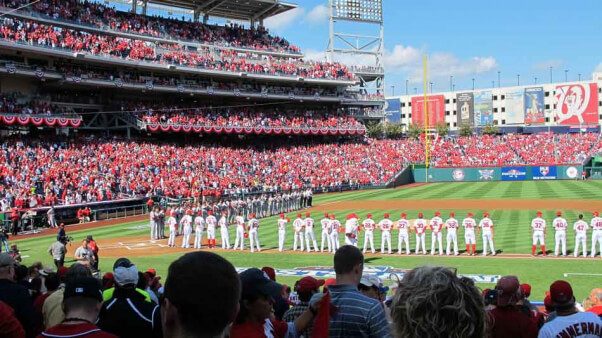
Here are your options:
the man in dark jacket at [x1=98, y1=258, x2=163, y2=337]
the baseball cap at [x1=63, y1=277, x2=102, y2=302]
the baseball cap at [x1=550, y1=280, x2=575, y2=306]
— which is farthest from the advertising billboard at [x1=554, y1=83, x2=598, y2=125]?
the baseball cap at [x1=63, y1=277, x2=102, y2=302]

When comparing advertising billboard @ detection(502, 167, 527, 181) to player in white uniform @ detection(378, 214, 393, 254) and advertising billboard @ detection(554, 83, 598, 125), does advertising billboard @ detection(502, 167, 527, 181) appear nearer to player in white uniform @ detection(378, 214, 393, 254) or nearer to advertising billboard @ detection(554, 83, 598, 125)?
player in white uniform @ detection(378, 214, 393, 254)

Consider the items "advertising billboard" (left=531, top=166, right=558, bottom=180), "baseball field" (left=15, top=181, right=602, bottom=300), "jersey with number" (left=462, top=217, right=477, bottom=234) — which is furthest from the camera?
"advertising billboard" (left=531, top=166, right=558, bottom=180)

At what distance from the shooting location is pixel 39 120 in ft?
138

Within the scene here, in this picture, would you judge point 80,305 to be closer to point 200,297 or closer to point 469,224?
point 200,297

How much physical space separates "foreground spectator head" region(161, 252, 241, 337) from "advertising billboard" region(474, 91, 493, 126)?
110 metres

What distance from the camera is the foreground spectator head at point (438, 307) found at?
269 centimetres

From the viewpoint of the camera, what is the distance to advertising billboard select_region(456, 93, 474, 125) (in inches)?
4321

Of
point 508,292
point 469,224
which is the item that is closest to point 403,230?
point 469,224

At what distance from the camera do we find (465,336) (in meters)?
2.69

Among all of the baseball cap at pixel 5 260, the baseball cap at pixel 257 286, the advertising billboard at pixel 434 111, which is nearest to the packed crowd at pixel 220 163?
the baseball cap at pixel 5 260

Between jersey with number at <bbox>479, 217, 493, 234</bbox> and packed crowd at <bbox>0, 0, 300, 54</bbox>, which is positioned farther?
packed crowd at <bbox>0, 0, 300, 54</bbox>

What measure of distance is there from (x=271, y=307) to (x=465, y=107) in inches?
4383

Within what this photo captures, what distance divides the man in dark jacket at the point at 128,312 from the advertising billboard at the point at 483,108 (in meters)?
108

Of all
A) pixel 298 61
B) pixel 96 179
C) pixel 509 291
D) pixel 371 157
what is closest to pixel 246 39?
pixel 298 61
